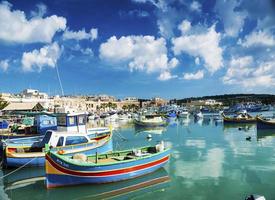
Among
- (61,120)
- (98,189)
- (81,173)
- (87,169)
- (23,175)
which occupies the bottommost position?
(23,175)

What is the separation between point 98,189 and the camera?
1650cm

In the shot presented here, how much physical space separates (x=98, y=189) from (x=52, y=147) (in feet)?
21.8

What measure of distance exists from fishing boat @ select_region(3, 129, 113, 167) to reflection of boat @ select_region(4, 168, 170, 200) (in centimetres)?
250

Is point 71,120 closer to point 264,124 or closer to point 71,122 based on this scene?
point 71,122

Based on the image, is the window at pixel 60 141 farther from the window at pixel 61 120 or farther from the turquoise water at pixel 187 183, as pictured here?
the window at pixel 61 120

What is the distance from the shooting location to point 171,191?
1625 cm

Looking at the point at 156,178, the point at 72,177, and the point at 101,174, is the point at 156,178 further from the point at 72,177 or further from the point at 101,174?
the point at 72,177

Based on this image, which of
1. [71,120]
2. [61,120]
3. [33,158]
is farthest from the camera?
[61,120]

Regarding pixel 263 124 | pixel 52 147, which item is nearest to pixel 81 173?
pixel 52 147

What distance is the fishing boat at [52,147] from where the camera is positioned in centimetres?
2098

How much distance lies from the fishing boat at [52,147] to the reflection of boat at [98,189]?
98.5 inches

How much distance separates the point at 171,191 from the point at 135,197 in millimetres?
2228

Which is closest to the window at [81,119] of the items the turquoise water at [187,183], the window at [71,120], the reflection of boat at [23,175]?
the window at [71,120]

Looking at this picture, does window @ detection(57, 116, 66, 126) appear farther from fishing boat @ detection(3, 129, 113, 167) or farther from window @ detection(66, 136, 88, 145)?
window @ detection(66, 136, 88, 145)
